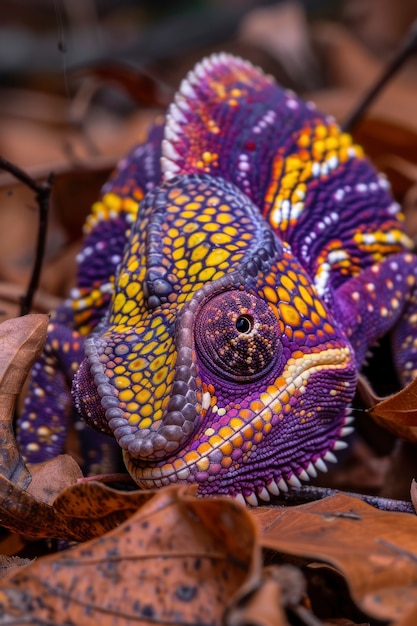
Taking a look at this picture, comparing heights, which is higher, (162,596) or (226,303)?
(226,303)

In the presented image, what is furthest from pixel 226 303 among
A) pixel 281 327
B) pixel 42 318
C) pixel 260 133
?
pixel 260 133

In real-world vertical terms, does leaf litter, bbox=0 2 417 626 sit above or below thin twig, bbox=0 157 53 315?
below

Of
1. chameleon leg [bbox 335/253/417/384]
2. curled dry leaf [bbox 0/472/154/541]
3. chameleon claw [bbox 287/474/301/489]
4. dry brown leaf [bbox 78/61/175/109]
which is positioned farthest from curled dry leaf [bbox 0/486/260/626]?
dry brown leaf [bbox 78/61/175/109]

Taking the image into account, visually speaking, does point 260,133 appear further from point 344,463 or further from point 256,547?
point 256,547

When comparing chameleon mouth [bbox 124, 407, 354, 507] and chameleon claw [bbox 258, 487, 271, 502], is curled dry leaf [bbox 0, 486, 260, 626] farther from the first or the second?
chameleon claw [bbox 258, 487, 271, 502]

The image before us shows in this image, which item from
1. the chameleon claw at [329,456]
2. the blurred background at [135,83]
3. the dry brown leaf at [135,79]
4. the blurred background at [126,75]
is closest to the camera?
the chameleon claw at [329,456]

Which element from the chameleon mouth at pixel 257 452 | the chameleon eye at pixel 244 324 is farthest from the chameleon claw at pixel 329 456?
the chameleon eye at pixel 244 324

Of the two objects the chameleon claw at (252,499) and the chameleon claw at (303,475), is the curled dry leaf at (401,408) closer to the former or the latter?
the chameleon claw at (303,475)
